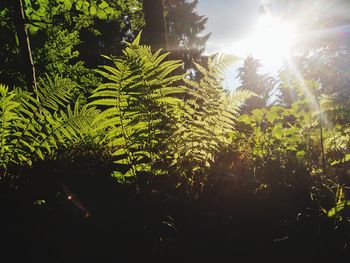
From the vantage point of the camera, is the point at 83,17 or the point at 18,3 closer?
the point at 18,3

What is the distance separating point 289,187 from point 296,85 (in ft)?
4.13

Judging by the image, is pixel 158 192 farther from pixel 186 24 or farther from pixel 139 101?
pixel 186 24

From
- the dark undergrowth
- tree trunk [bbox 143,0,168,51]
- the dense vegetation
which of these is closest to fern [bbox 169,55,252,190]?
the dense vegetation

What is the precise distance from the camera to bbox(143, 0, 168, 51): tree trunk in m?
5.25

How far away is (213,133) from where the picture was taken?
1.80 m

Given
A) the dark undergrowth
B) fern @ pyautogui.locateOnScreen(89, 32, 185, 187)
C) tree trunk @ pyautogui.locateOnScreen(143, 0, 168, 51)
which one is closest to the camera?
the dark undergrowth

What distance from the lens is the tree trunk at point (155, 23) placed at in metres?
5.25

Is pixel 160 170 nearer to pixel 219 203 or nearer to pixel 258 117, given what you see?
pixel 219 203

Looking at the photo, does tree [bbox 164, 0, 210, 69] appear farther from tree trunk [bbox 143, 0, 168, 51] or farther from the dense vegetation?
the dense vegetation

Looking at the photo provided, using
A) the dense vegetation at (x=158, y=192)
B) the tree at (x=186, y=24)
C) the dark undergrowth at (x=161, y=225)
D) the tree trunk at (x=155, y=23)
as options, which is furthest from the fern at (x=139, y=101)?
the tree at (x=186, y=24)

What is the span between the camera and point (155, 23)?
17.4 ft

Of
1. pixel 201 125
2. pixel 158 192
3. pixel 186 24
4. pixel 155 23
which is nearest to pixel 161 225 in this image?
pixel 158 192

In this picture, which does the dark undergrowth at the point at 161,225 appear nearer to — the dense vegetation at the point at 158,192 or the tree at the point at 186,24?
the dense vegetation at the point at 158,192

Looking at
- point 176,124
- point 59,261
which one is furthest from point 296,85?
point 59,261
